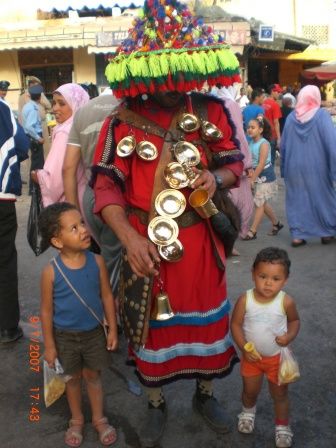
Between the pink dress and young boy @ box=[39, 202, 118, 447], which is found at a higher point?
the pink dress

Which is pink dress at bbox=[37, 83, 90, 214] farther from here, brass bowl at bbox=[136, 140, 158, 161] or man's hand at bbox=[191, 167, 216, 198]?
man's hand at bbox=[191, 167, 216, 198]

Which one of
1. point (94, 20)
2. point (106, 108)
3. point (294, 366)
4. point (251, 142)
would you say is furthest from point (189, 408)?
point (94, 20)

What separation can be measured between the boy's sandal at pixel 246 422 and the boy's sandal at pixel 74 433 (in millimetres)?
830

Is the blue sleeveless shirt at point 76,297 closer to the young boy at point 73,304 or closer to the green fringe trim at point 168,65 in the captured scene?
the young boy at point 73,304

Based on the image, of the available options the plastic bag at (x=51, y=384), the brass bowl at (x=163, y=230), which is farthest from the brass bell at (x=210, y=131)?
the plastic bag at (x=51, y=384)

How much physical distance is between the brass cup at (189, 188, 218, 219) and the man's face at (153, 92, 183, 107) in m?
0.44

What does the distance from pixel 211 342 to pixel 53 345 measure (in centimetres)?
78

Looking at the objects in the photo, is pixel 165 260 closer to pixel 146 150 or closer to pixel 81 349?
pixel 146 150

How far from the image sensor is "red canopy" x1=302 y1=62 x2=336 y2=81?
14.0 metres

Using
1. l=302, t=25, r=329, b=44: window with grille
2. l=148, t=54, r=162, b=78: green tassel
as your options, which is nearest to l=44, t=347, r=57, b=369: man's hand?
l=148, t=54, r=162, b=78: green tassel

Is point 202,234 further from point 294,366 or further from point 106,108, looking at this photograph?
point 106,108

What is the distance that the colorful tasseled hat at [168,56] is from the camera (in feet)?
7.36

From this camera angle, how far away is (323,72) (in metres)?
14.3

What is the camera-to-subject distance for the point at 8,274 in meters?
3.68
